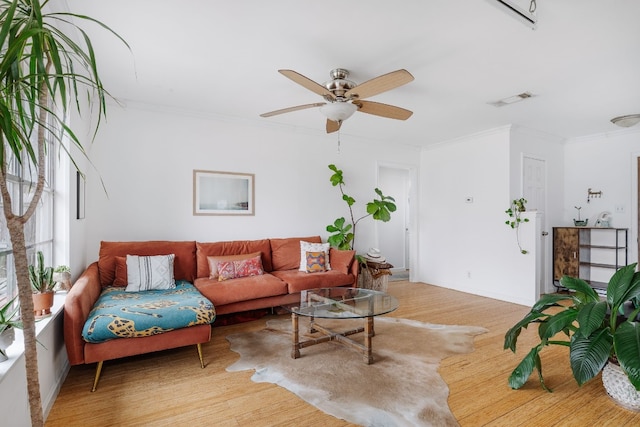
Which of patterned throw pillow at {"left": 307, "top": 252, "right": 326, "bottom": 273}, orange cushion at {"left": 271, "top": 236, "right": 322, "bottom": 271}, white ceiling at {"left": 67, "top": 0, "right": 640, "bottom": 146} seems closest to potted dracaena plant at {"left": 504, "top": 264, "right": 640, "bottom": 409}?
white ceiling at {"left": 67, "top": 0, "right": 640, "bottom": 146}

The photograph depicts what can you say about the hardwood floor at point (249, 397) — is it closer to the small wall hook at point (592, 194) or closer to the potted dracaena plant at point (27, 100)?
the potted dracaena plant at point (27, 100)

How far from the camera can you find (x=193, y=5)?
2.13 m

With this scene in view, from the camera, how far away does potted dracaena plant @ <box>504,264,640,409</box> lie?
6.11ft

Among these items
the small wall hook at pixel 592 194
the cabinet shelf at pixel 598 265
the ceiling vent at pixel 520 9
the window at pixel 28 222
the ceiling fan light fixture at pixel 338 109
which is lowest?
the cabinet shelf at pixel 598 265

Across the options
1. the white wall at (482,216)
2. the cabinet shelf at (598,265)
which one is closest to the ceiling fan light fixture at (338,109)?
the white wall at (482,216)

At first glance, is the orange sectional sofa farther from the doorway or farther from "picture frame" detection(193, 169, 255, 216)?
the doorway

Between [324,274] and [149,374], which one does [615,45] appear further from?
[149,374]

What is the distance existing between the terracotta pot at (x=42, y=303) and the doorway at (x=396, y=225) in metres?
5.66

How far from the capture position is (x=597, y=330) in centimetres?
212

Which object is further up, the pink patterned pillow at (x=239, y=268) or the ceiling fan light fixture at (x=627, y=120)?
the ceiling fan light fixture at (x=627, y=120)

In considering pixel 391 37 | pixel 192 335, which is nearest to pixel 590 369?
pixel 391 37

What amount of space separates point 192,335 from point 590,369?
8.72 ft

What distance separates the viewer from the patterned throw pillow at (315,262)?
4.27 m

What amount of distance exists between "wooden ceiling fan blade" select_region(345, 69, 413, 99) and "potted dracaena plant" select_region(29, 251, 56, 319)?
249 centimetres
